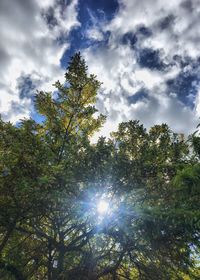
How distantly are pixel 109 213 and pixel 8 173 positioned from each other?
4699mm

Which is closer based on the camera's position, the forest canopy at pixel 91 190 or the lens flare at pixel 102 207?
the forest canopy at pixel 91 190

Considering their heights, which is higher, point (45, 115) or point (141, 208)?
point (45, 115)

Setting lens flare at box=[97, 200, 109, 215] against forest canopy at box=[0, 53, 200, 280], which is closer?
forest canopy at box=[0, 53, 200, 280]

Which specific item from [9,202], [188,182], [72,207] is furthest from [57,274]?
[188,182]

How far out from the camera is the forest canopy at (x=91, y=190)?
1001cm

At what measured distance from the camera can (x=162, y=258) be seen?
12.2 metres

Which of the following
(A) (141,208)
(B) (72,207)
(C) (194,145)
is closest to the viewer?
(C) (194,145)

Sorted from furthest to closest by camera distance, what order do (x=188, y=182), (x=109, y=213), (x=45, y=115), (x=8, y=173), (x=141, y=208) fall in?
1. (x=45, y=115)
2. (x=109, y=213)
3. (x=8, y=173)
4. (x=141, y=208)
5. (x=188, y=182)

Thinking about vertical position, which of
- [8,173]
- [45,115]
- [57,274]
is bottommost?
[57,274]

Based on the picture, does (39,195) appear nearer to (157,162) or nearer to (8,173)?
(8,173)

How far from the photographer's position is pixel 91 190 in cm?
1215

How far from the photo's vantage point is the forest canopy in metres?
10.0

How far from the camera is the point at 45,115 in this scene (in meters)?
15.7

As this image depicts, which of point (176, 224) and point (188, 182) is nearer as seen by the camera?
point (188, 182)
